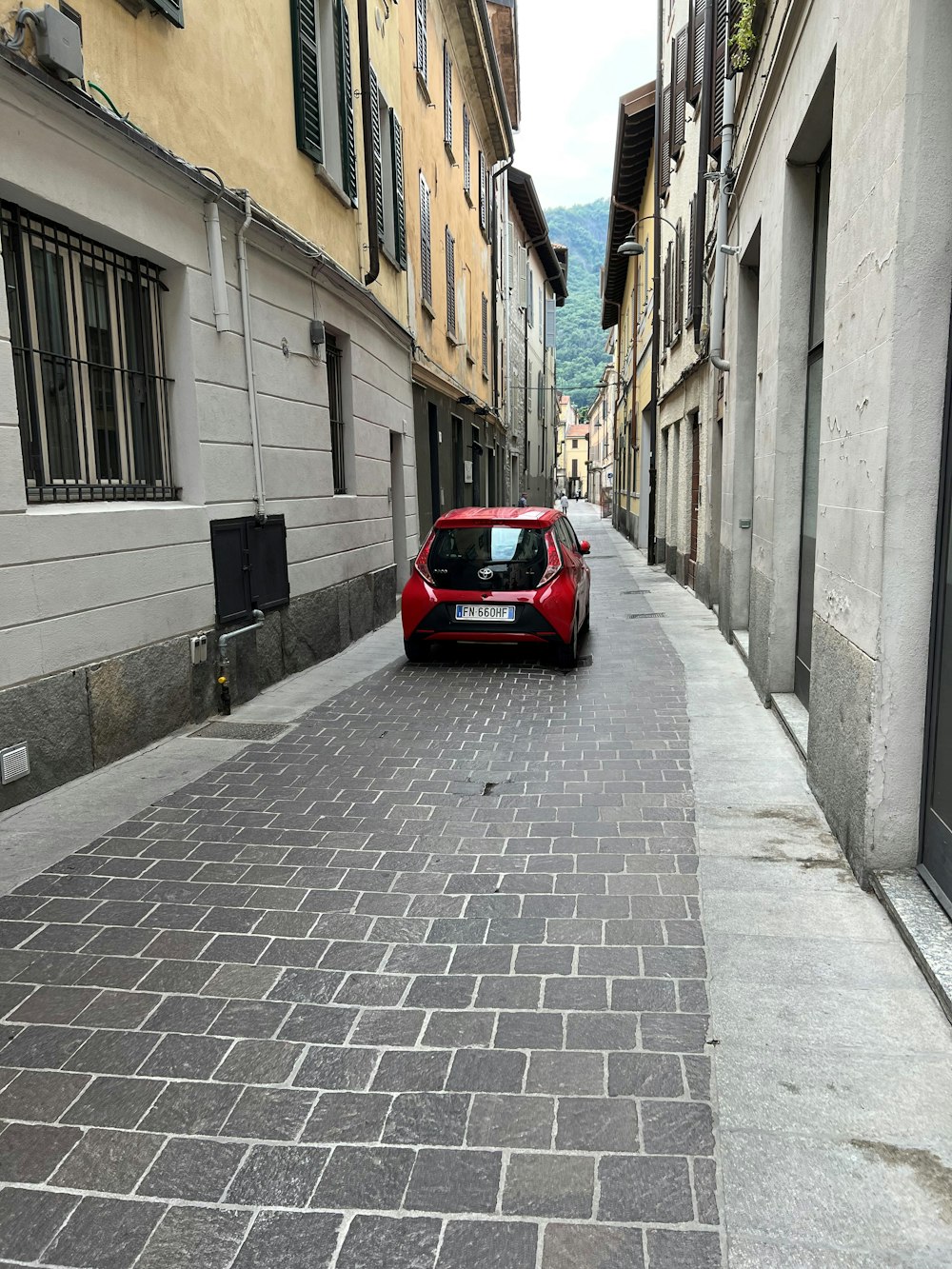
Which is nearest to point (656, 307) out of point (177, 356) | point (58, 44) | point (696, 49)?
point (696, 49)

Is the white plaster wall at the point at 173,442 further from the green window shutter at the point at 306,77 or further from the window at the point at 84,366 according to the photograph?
the green window shutter at the point at 306,77

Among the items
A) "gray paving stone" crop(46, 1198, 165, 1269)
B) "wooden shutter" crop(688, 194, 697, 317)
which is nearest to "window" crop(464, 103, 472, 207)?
"wooden shutter" crop(688, 194, 697, 317)

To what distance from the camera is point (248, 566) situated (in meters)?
7.53

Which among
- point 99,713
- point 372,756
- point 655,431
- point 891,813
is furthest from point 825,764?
point 655,431

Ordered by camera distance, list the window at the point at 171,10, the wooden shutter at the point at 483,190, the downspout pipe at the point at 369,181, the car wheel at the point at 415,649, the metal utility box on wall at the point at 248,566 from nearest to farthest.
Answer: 1. the window at the point at 171,10
2. the metal utility box on wall at the point at 248,566
3. the car wheel at the point at 415,649
4. the downspout pipe at the point at 369,181
5. the wooden shutter at the point at 483,190

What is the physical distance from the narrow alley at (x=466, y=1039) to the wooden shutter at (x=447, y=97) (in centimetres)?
1641

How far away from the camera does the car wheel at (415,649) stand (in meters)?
8.91

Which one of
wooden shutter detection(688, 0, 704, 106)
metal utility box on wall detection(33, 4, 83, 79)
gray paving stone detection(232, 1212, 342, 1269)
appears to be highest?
wooden shutter detection(688, 0, 704, 106)

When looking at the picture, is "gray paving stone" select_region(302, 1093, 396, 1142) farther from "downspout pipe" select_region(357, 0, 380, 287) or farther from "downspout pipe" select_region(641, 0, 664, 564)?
"downspout pipe" select_region(641, 0, 664, 564)

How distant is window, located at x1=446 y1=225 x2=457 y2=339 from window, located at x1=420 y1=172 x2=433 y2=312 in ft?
6.13

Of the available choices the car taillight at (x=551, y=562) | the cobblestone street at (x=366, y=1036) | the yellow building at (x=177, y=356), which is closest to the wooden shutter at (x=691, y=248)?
the yellow building at (x=177, y=356)

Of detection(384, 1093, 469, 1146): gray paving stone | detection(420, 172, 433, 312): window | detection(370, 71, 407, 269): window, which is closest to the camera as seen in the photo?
detection(384, 1093, 469, 1146): gray paving stone

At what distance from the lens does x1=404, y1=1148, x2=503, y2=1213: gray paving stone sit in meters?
2.13

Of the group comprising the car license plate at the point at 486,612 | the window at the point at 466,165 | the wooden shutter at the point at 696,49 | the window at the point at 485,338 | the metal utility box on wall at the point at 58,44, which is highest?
the window at the point at 466,165
